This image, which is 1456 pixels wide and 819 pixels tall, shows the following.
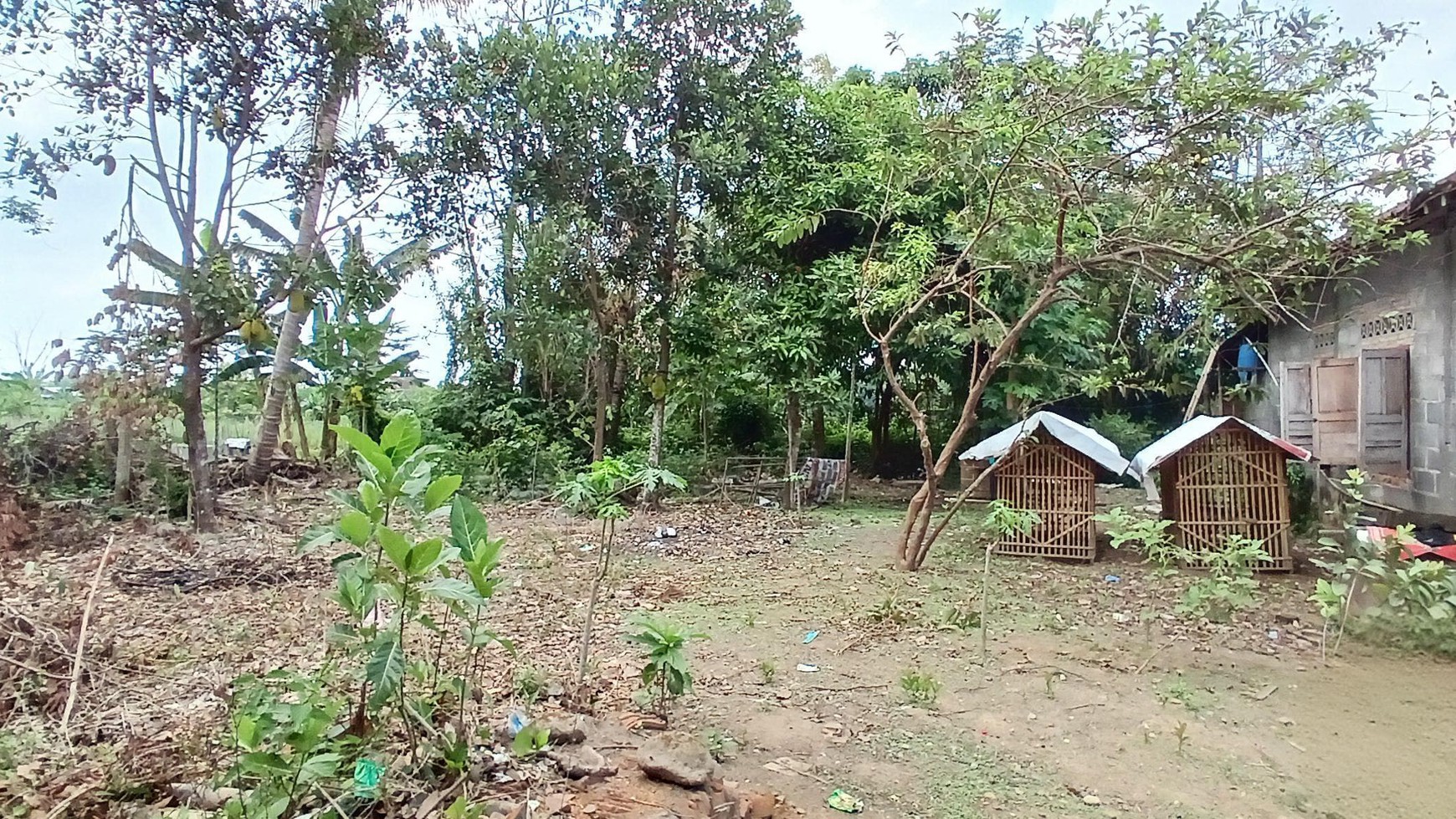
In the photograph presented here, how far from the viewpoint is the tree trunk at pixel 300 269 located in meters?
7.19

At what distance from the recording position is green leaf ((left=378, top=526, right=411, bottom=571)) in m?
2.03

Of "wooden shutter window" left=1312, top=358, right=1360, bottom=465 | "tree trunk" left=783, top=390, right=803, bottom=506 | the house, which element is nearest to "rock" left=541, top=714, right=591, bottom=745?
the house

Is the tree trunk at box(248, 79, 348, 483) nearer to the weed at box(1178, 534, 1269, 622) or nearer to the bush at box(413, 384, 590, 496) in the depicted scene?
the bush at box(413, 384, 590, 496)

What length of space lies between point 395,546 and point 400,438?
34 cm

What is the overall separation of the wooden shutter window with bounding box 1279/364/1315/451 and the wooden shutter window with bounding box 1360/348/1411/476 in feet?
3.95

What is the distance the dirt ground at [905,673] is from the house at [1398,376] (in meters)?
1.39

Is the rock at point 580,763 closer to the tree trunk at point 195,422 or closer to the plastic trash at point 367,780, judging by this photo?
the plastic trash at point 367,780

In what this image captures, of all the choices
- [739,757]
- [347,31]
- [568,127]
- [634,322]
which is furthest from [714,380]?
[739,757]

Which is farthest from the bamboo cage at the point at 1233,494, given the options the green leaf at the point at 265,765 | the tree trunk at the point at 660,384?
the green leaf at the point at 265,765

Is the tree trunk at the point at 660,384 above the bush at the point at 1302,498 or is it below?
above

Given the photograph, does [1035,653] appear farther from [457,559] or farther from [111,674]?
[111,674]

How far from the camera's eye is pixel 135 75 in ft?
21.0

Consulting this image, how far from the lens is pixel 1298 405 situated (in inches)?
336

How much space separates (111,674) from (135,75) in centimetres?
536
